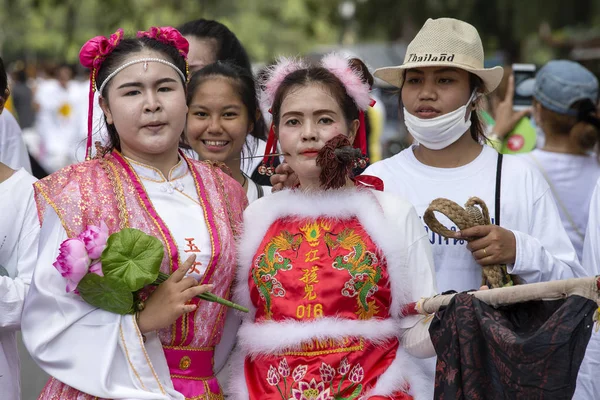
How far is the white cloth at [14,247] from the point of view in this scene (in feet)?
11.9

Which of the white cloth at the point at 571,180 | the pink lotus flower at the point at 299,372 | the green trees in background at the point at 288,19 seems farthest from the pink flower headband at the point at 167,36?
the green trees in background at the point at 288,19

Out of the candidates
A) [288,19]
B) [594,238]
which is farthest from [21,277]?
[288,19]

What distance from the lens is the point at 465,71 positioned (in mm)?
4156

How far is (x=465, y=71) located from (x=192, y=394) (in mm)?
1809

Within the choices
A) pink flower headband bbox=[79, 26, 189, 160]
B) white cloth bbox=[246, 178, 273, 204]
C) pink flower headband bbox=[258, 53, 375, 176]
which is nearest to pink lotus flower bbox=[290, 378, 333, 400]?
pink flower headband bbox=[258, 53, 375, 176]

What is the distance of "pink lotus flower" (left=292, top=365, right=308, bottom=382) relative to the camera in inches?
132

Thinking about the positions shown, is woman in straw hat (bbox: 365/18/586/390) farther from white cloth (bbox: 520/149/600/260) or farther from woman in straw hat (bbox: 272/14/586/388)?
white cloth (bbox: 520/149/600/260)

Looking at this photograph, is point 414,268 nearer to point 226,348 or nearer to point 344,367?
point 344,367

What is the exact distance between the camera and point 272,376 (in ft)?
11.2

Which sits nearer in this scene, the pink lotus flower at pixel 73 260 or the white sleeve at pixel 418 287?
the pink lotus flower at pixel 73 260

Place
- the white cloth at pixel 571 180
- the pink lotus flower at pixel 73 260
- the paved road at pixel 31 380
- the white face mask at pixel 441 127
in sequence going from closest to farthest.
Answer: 1. the pink lotus flower at pixel 73 260
2. the white face mask at pixel 441 127
3. the white cloth at pixel 571 180
4. the paved road at pixel 31 380

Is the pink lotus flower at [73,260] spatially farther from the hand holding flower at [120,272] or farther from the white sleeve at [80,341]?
the white sleeve at [80,341]

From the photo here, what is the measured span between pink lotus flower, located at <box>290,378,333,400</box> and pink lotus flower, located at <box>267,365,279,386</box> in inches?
3.5

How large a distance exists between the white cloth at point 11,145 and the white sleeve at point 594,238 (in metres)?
2.95
